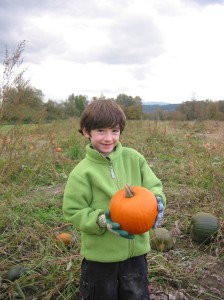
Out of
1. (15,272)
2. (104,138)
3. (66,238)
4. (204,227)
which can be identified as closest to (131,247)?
(104,138)

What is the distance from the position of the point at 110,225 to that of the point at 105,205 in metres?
0.22

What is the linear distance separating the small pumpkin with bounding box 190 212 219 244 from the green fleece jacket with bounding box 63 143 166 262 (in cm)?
131

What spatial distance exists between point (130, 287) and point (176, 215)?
5.94 ft

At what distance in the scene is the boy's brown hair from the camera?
184 centimetres

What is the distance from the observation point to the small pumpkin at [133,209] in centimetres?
167

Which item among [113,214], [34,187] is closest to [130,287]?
[113,214]

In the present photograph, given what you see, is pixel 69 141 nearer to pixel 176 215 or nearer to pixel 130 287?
pixel 176 215

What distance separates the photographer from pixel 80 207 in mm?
1792

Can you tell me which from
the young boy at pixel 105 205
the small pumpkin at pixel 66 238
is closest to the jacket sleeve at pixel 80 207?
the young boy at pixel 105 205

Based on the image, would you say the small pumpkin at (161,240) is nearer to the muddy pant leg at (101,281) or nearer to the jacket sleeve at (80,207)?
the muddy pant leg at (101,281)

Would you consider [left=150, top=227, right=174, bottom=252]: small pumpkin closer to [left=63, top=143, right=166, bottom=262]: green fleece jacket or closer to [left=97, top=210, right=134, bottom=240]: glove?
[left=63, top=143, right=166, bottom=262]: green fleece jacket

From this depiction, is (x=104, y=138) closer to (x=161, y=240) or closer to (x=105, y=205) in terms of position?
(x=105, y=205)

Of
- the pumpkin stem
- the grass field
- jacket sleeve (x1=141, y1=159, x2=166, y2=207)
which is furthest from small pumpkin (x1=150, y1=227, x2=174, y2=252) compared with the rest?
the pumpkin stem

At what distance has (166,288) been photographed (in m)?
2.43
